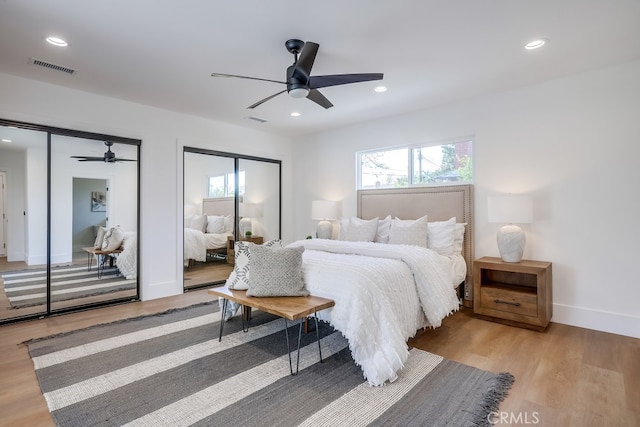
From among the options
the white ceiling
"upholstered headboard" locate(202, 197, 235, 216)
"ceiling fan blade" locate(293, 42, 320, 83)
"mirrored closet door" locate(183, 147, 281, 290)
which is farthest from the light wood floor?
the white ceiling

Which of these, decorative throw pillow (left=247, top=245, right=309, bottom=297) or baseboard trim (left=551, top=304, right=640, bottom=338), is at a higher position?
decorative throw pillow (left=247, top=245, right=309, bottom=297)

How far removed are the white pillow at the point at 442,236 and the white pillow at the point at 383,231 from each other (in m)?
0.54

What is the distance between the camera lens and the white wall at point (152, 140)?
361 centimetres

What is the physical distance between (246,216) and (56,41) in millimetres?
3343

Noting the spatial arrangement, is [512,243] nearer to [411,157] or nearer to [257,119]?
[411,157]

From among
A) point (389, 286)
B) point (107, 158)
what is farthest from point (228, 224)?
point (389, 286)

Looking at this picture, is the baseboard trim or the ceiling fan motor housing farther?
the baseboard trim

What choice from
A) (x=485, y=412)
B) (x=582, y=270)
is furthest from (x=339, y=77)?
(x=582, y=270)

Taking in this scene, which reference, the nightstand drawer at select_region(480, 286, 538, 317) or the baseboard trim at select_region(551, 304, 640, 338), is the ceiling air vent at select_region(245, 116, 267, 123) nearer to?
the nightstand drawer at select_region(480, 286, 538, 317)

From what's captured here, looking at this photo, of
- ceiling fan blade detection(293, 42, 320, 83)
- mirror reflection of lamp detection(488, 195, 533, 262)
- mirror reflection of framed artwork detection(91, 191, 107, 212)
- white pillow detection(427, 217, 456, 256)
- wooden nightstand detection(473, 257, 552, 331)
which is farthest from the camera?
mirror reflection of framed artwork detection(91, 191, 107, 212)

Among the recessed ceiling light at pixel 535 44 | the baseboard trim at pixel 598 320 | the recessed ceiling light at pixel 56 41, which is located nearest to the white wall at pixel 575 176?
the baseboard trim at pixel 598 320

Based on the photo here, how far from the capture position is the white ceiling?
2236mm

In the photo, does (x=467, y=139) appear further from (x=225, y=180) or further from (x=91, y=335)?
(x=91, y=335)

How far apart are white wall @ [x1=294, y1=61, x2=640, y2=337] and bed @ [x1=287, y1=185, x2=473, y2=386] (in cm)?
38
